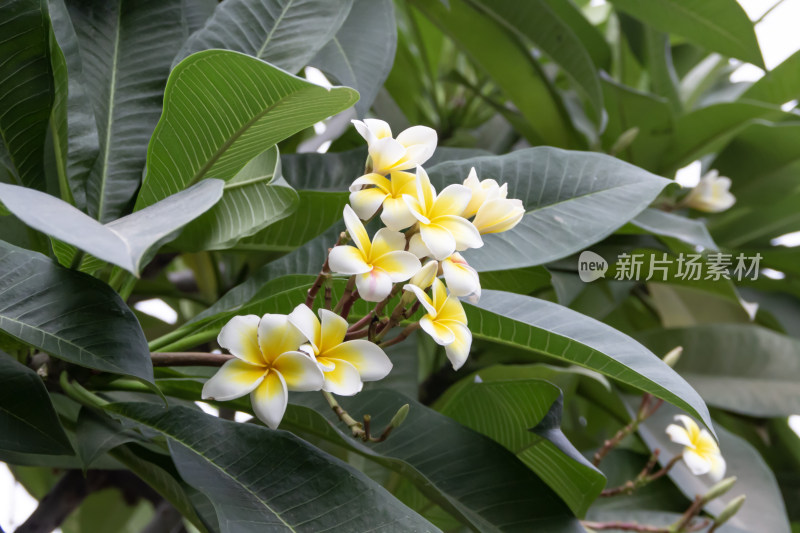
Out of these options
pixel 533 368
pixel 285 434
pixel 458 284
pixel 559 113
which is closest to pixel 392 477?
pixel 533 368

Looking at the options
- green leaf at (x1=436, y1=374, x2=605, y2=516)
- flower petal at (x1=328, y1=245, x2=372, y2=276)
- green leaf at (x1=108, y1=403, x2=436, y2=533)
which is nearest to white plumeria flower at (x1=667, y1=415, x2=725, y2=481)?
green leaf at (x1=436, y1=374, x2=605, y2=516)

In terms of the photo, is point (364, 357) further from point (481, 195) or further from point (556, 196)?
point (556, 196)

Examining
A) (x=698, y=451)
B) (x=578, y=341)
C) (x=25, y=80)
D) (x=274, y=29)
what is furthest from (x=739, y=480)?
(x=25, y=80)

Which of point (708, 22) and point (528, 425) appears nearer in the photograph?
point (528, 425)

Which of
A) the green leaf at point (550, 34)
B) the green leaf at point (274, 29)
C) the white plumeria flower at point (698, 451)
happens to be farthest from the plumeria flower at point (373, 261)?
the green leaf at point (550, 34)

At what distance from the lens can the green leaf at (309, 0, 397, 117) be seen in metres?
0.65

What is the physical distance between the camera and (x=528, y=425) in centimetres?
60

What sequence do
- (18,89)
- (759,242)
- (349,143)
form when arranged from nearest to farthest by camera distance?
(18,89) → (349,143) → (759,242)

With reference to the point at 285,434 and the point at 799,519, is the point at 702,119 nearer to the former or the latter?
the point at 799,519

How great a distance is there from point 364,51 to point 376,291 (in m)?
0.39

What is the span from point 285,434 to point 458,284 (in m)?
0.17

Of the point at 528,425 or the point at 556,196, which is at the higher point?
the point at 556,196

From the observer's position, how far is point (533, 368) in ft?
2.43

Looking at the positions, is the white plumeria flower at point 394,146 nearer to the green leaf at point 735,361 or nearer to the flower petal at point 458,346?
the flower petal at point 458,346
